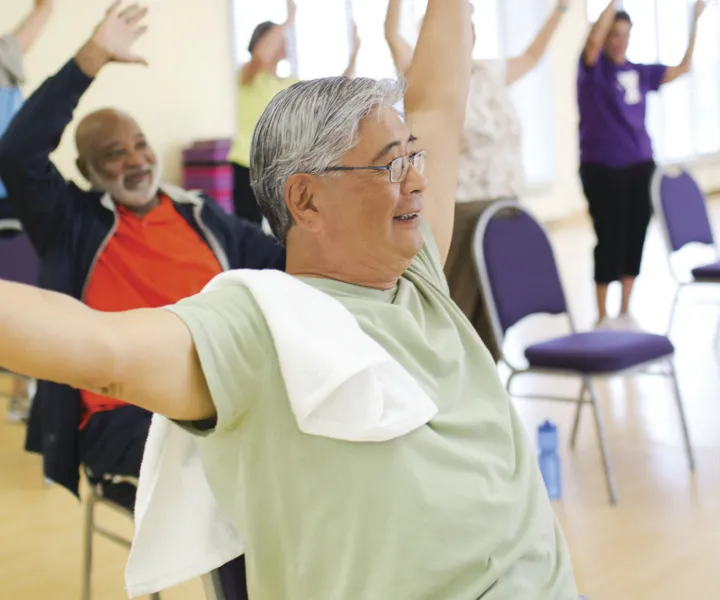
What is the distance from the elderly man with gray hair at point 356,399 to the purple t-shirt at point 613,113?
4.05 meters

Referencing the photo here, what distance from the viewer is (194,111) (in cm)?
757

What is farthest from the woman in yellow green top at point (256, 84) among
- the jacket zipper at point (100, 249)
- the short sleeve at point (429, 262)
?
the short sleeve at point (429, 262)

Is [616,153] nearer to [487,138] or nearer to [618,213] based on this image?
[618,213]

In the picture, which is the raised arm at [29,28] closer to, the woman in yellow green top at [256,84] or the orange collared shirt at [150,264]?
the woman in yellow green top at [256,84]

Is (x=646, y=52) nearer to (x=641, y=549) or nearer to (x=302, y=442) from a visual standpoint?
(x=641, y=549)

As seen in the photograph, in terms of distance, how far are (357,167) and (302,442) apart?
0.34 metres

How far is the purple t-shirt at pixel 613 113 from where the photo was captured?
5.09 metres

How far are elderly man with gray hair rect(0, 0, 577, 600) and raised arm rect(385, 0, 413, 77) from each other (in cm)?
150

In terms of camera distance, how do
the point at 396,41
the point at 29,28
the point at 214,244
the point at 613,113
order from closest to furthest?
the point at 214,244 → the point at 396,41 → the point at 29,28 → the point at 613,113

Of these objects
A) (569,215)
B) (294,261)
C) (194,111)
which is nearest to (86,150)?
(294,261)

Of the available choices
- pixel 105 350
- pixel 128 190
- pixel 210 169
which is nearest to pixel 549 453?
pixel 128 190

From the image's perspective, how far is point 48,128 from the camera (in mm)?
2139

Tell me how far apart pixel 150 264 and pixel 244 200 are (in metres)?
3.08

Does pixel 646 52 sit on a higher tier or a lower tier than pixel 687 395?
higher
